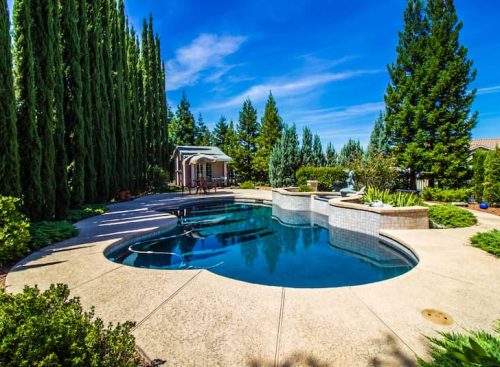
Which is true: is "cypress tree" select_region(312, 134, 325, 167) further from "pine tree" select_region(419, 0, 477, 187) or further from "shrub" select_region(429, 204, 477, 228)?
"shrub" select_region(429, 204, 477, 228)

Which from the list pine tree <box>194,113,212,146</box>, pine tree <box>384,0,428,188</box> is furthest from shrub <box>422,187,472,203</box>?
pine tree <box>194,113,212,146</box>

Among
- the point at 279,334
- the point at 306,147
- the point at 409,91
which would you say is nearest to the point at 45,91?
the point at 279,334

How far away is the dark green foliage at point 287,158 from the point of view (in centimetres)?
2164

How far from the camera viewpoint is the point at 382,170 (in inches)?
545

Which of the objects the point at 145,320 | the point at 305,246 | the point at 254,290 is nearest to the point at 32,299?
the point at 145,320

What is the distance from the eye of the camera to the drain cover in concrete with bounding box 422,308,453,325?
3.03 meters

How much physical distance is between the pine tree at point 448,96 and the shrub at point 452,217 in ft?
24.9

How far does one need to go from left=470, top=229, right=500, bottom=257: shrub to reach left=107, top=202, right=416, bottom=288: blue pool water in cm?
149

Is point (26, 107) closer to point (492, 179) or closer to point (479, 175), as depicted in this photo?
point (492, 179)

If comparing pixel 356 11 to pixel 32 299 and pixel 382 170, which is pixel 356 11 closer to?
pixel 382 170

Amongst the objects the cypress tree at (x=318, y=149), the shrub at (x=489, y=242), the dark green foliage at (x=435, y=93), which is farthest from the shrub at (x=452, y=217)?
the cypress tree at (x=318, y=149)

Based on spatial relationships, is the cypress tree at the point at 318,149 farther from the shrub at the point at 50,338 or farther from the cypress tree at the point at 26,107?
the shrub at the point at 50,338

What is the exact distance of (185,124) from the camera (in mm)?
40188

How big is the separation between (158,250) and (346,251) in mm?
5439
